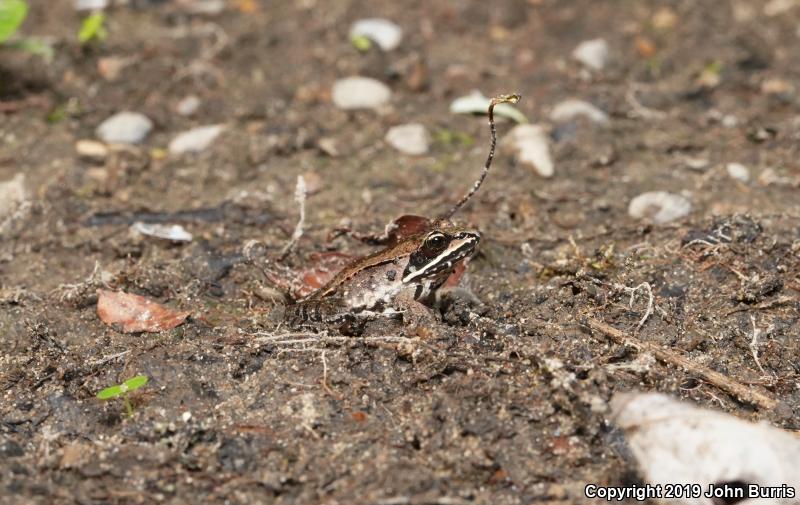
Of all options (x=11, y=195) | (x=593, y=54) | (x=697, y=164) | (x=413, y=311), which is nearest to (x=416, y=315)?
(x=413, y=311)

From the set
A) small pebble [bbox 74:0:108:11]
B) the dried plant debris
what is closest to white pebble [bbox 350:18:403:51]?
small pebble [bbox 74:0:108:11]

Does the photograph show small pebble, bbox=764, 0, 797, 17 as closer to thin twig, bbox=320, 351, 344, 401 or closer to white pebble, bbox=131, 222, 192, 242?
white pebble, bbox=131, 222, 192, 242

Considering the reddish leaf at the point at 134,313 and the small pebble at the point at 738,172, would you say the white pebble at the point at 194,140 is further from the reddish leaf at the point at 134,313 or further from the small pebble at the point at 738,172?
the small pebble at the point at 738,172

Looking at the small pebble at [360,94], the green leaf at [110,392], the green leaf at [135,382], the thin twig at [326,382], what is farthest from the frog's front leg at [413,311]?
the small pebble at [360,94]

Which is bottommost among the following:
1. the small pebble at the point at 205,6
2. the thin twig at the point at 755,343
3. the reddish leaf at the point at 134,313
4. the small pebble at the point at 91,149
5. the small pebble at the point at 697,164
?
the small pebble at the point at 91,149

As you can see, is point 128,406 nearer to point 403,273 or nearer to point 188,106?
point 403,273

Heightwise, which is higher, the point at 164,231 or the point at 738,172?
the point at 738,172
